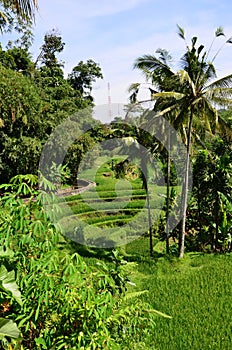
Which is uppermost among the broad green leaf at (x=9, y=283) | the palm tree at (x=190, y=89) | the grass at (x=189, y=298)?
the palm tree at (x=190, y=89)

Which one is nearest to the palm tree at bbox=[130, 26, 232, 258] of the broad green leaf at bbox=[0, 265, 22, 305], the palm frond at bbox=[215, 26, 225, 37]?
the palm frond at bbox=[215, 26, 225, 37]

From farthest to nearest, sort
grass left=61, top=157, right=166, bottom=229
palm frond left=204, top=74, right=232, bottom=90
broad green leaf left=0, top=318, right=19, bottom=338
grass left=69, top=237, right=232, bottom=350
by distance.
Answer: grass left=61, top=157, right=166, bottom=229 < palm frond left=204, top=74, right=232, bottom=90 < grass left=69, top=237, right=232, bottom=350 < broad green leaf left=0, top=318, right=19, bottom=338

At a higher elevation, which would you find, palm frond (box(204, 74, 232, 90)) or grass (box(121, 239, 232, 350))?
palm frond (box(204, 74, 232, 90))

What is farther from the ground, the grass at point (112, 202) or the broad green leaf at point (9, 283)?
the broad green leaf at point (9, 283)

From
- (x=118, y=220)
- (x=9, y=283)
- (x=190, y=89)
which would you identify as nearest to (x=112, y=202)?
(x=118, y=220)

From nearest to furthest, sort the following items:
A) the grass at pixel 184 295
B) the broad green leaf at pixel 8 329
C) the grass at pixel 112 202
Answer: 1. the broad green leaf at pixel 8 329
2. the grass at pixel 184 295
3. the grass at pixel 112 202

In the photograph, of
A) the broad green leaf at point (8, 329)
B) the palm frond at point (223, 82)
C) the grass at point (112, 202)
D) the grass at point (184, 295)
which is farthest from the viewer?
the grass at point (112, 202)

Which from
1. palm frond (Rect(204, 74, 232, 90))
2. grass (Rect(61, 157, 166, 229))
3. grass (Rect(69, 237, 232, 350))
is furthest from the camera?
grass (Rect(61, 157, 166, 229))

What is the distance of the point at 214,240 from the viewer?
860 cm

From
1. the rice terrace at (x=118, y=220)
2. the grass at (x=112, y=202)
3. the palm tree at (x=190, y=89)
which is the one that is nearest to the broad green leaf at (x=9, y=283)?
the rice terrace at (x=118, y=220)

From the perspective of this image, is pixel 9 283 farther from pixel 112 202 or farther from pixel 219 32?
pixel 112 202

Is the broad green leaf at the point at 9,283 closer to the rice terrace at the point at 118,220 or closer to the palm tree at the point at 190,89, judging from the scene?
the rice terrace at the point at 118,220

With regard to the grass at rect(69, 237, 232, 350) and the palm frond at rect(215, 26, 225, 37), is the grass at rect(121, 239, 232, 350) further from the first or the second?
the palm frond at rect(215, 26, 225, 37)

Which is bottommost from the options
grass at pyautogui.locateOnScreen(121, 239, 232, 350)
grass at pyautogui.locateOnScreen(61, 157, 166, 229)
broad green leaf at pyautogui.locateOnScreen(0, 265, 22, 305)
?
grass at pyautogui.locateOnScreen(121, 239, 232, 350)
